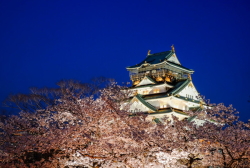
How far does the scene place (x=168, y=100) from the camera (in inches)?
1422

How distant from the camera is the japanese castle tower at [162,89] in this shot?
3506 cm

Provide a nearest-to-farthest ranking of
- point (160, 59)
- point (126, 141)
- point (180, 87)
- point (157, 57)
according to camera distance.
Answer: point (126, 141) < point (180, 87) < point (160, 59) < point (157, 57)

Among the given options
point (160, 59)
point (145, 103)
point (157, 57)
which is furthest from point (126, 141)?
point (157, 57)

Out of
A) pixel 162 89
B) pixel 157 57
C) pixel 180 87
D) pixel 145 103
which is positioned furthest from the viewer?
pixel 157 57

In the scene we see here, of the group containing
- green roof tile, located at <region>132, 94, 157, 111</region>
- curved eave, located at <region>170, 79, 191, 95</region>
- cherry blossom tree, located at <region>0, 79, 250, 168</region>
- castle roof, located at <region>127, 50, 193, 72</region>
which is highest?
castle roof, located at <region>127, 50, 193, 72</region>

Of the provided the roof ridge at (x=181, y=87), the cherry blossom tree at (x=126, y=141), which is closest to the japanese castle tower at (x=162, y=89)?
the roof ridge at (x=181, y=87)

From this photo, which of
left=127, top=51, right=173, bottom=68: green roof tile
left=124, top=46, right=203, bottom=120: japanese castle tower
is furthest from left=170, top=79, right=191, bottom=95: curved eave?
left=127, top=51, right=173, bottom=68: green roof tile

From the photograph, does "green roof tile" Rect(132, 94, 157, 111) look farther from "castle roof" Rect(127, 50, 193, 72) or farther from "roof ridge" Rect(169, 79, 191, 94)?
"castle roof" Rect(127, 50, 193, 72)

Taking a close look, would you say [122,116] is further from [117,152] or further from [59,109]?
[59,109]

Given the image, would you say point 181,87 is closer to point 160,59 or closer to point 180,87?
point 180,87

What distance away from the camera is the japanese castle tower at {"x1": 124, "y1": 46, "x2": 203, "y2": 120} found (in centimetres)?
3506

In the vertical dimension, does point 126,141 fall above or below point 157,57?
below

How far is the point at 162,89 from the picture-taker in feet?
123

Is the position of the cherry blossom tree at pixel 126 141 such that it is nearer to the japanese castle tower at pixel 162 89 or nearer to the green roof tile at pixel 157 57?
the japanese castle tower at pixel 162 89
